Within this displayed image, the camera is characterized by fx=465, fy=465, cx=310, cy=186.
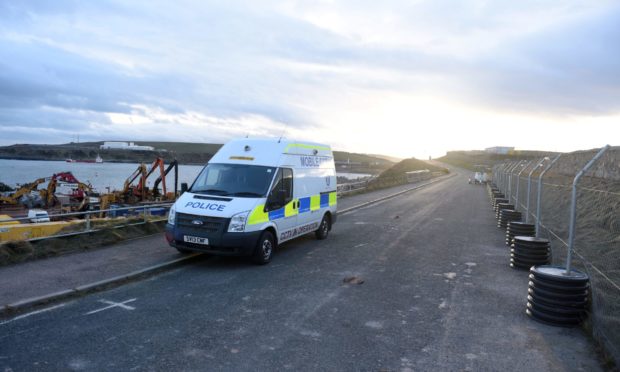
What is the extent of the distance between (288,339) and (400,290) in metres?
2.76

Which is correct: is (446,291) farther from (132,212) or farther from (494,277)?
(132,212)

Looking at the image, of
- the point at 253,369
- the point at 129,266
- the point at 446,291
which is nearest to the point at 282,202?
the point at 129,266

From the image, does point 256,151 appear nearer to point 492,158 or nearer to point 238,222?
point 238,222

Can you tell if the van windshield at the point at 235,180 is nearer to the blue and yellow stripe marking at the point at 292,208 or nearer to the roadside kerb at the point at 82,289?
the blue and yellow stripe marking at the point at 292,208

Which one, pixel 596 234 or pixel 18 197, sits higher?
pixel 596 234

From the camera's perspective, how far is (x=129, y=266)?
8484mm

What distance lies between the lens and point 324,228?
1250 cm

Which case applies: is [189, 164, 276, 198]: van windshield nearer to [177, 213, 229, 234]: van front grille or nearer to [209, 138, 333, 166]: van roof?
[209, 138, 333, 166]: van roof

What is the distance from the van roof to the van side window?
323mm

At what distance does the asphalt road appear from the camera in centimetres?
479

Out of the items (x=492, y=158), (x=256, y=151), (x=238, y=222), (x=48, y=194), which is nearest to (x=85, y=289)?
(x=238, y=222)

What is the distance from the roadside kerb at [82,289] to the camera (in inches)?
243

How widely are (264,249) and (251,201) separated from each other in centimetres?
98

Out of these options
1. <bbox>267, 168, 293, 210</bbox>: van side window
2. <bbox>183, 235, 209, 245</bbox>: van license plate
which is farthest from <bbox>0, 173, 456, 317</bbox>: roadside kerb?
<bbox>267, 168, 293, 210</bbox>: van side window
